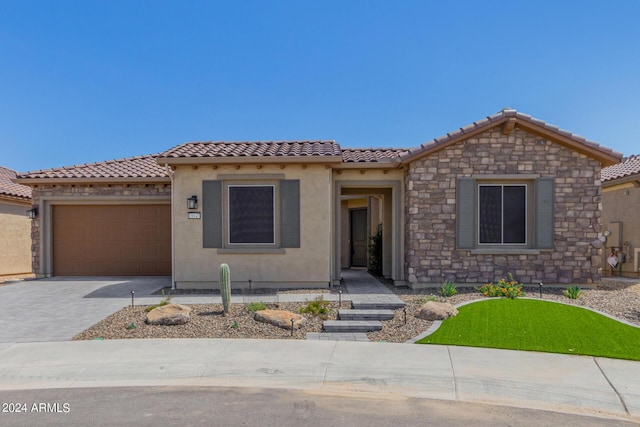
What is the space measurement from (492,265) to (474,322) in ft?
11.9

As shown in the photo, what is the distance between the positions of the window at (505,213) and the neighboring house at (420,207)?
26 mm

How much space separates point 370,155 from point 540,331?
677 centimetres

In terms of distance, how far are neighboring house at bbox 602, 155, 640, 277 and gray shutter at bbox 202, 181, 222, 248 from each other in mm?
→ 13491

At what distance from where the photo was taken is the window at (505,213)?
1045 centimetres

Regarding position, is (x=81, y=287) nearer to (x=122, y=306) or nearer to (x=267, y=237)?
(x=122, y=306)

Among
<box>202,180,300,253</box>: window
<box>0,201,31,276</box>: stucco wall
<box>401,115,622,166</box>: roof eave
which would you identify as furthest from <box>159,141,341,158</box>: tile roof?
<box>0,201,31,276</box>: stucco wall

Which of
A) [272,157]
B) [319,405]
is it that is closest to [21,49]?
[272,157]

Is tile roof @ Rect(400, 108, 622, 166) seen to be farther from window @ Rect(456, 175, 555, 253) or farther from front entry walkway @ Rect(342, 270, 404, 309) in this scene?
front entry walkway @ Rect(342, 270, 404, 309)

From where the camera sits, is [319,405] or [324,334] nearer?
[319,405]

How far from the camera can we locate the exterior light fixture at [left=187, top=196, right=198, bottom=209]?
10.7m

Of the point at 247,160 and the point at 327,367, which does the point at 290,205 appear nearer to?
the point at 247,160

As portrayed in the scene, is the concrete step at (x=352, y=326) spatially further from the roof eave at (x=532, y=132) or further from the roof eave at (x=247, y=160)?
the roof eave at (x=532, y=132)

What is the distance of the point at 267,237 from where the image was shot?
1096 centimetres

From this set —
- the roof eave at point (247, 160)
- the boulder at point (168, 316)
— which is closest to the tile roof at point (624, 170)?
the roof eave at point (247, 160)
